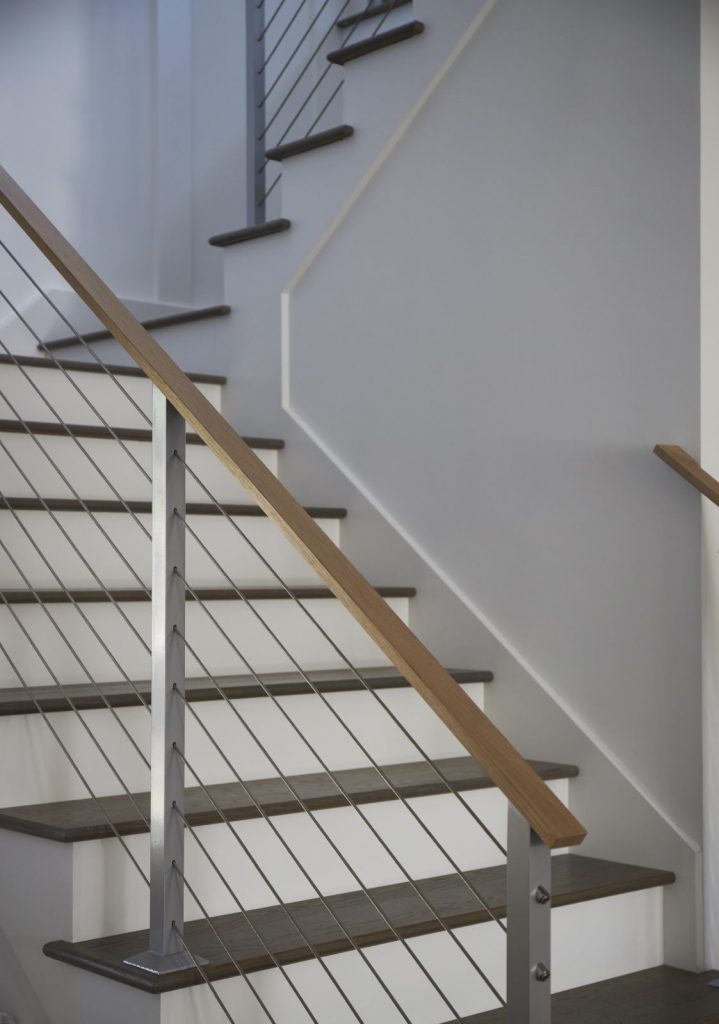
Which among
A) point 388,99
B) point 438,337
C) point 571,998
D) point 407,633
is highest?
point 388,99

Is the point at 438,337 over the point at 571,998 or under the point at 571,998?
over

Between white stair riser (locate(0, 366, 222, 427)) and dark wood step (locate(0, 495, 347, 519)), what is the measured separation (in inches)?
17.3

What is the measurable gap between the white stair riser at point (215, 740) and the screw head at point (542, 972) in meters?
0.73

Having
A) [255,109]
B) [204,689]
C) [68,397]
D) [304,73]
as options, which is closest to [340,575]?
[204,689]

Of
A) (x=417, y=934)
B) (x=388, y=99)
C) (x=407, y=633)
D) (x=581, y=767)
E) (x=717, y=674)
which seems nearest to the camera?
(x=407, y=633)

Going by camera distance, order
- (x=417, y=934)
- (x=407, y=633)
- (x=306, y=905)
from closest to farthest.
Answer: (x=407, y=633)
(x=417, y=934)
(x=306, y=905)

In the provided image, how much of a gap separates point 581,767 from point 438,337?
43.2 inches

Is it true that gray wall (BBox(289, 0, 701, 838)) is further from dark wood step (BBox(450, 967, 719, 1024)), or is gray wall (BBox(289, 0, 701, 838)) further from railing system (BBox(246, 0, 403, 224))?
railing system (BBox(246, 0, 403, 224))

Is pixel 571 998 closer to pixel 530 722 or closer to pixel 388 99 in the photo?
pixel 530 722

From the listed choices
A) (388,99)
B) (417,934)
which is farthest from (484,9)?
(417,934)

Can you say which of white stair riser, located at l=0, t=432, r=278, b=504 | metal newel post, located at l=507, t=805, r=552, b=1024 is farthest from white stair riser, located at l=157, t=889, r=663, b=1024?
white stair riser, located at l=0, t=432, r=278, b=504

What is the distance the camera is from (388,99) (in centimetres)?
317

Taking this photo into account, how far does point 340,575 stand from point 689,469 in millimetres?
1070

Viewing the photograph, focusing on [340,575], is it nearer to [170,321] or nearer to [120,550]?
[120,550]
